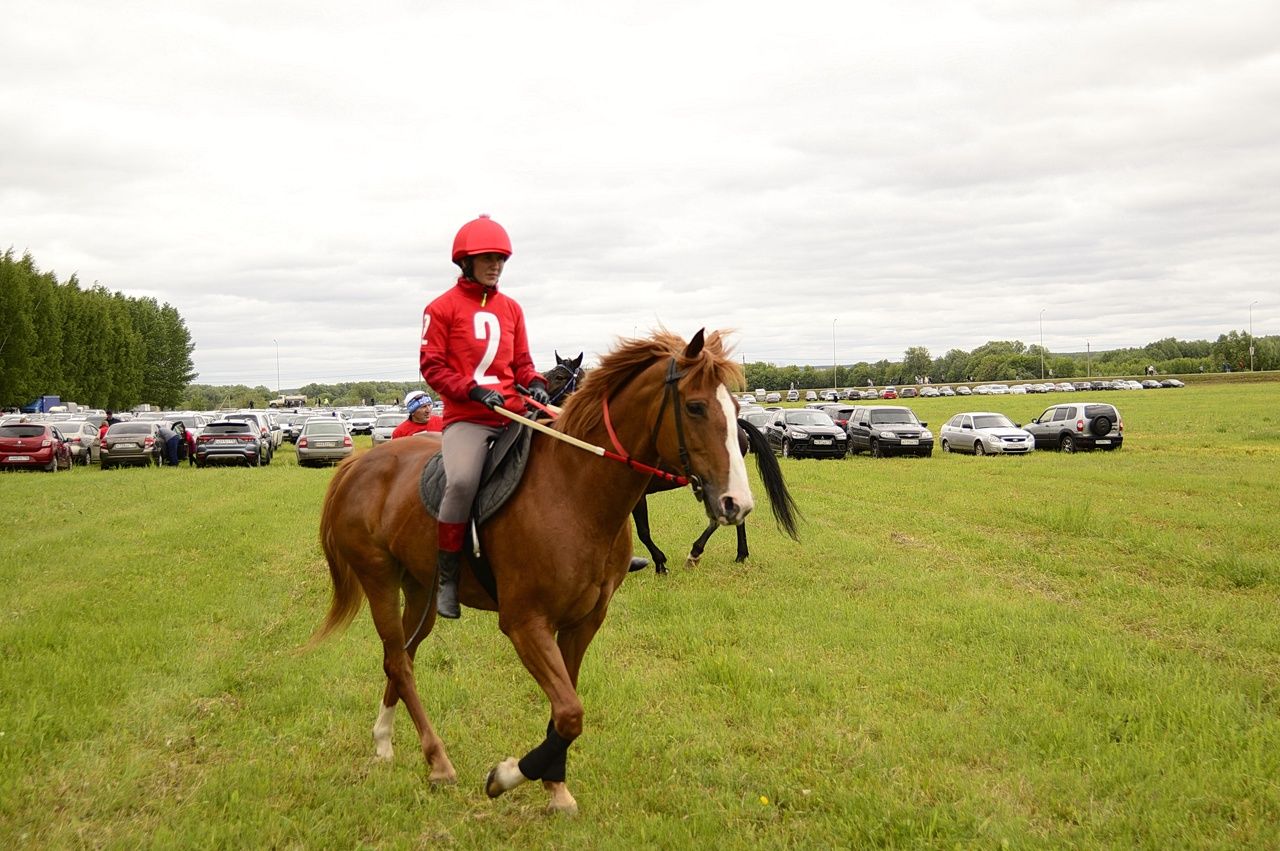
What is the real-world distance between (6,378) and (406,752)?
238 ft

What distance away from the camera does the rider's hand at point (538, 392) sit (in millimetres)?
5535

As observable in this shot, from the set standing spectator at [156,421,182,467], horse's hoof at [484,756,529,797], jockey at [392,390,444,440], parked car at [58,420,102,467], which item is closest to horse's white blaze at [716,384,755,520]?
horse's hoof at [484,756,529,797]

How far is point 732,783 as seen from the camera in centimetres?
504

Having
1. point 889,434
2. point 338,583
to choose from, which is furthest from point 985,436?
point 338,583

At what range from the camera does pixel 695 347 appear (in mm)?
4402

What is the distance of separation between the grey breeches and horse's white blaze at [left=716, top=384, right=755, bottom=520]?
157 cm

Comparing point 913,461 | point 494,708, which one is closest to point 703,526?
point 494,708

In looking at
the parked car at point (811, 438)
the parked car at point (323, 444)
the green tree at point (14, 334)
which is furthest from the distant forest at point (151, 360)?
the parked car at point (811, 438)

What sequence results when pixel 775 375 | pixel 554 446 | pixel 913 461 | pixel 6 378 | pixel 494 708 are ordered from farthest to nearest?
pixel 775 375 < pixel 6 378 < pixel 913 461 < pixel 494 708 < pixel 554 446

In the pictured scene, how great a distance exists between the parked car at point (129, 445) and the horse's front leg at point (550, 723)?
33.0 m

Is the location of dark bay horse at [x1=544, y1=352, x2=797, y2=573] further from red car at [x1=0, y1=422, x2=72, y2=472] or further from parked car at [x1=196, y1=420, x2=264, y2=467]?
red car at [x1=0, y1=422, x2=72, y2=472]

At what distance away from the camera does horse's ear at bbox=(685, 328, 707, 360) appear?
4.34 metres

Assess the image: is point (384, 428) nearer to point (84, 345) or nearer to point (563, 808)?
point (563, 808)

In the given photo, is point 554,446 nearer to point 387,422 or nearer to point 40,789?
point 40,789
